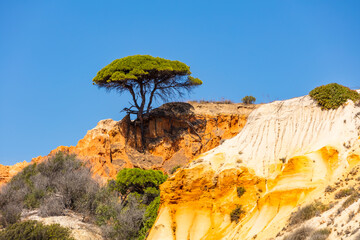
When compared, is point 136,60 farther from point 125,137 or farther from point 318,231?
point 318,231

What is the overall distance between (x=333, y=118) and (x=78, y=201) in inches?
604

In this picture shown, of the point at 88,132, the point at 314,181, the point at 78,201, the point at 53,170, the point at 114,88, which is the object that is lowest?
the point at 314,181

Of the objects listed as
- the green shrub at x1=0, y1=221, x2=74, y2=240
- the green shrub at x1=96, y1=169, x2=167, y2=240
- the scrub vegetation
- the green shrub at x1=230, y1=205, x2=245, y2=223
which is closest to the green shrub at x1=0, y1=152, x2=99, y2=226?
the scrub vegetation

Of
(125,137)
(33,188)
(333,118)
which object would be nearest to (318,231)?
(333,118)

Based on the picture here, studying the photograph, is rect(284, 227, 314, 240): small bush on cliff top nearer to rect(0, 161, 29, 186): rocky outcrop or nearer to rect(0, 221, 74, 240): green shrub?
rect(0, 221, 74, 240): green shrub

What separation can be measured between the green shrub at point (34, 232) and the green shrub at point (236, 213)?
723 centimetres

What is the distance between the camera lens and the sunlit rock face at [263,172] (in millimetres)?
17062

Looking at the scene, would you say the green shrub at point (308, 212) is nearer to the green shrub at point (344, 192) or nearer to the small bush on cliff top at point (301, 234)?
the green shrub at point (344, 192)

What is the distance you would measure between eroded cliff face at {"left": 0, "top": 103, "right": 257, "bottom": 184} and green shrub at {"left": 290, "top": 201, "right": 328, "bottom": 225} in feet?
67.8

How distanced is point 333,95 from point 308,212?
23.6ft

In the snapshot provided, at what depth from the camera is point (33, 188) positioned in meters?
30.6

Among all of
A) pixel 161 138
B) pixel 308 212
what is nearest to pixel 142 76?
pixel 161 138

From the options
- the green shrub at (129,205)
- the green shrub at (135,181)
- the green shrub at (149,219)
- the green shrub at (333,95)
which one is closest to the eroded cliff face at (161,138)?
the green shrub at (135,181)

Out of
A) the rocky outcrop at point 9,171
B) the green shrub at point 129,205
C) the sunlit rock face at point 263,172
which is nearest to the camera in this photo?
the sunlit rock face at point 263,172
